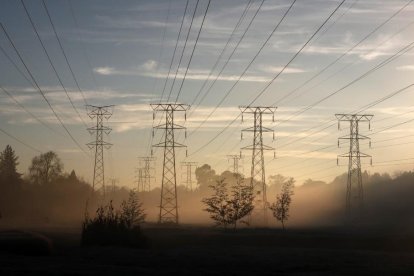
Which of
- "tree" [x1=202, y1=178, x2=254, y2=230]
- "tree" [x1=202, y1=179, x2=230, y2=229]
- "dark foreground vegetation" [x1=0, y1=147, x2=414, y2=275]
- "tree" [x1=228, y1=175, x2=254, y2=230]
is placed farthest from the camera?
"tree" [x1=202, y1=179, x2=230, y2=229]

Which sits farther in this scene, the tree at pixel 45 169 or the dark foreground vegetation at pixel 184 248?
the tree at pixel 45 169

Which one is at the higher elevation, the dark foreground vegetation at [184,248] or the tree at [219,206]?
the tree at [219,206]

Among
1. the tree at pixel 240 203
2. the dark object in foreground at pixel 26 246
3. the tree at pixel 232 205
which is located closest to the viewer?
the dark object in foreground at pixel 26 246

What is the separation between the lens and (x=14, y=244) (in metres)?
38.8

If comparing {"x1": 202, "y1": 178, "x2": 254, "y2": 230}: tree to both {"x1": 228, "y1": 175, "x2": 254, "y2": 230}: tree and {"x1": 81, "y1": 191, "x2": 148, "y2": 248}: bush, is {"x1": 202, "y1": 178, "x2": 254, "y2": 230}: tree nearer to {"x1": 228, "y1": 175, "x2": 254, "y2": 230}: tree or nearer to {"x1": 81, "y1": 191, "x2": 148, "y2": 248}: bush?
{"x1": 228, "y1": 175, "x2": 254, "y2": 230}: tree

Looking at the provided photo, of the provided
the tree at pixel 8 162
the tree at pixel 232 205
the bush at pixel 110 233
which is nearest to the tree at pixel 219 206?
the tree at pixel 232 205

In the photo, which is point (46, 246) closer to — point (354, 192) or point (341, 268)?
point (341, 268)

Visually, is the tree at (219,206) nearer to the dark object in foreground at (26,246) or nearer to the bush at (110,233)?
the bush at (110,233)

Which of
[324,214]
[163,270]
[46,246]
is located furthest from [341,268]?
[324,214]

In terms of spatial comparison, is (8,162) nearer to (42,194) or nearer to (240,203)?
(42,194)

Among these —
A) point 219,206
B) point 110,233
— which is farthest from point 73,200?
point 110,233

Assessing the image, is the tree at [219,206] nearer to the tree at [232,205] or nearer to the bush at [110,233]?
the tree at [232,205]

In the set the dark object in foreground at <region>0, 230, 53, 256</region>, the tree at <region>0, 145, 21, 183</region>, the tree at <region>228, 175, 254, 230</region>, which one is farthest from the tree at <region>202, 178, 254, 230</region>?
the tree at <region>0, 145, 21, 183</region>

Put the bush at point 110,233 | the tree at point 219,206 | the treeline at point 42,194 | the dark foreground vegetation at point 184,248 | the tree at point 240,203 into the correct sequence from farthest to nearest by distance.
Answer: the treeline at point 42,194, the tree at point 219,206, the tree at point 240,203, the bush at point 110,233, the dark foreground vegetation at point 184,248
